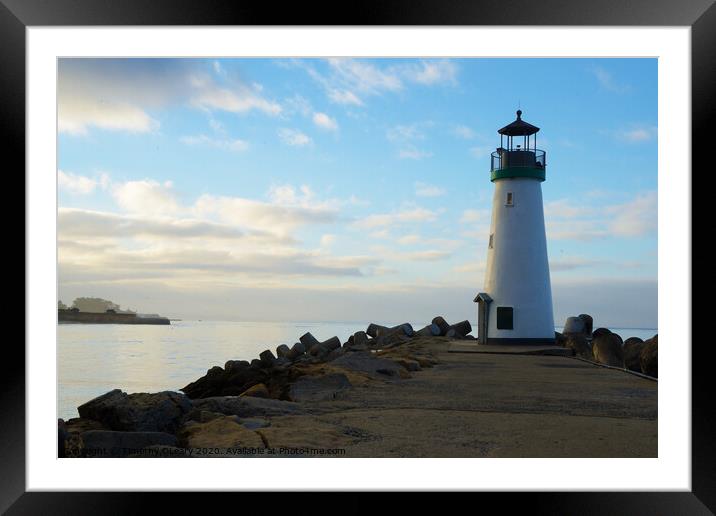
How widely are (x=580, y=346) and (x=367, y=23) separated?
14095mm

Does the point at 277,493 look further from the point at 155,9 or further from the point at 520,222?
the point at 520,222

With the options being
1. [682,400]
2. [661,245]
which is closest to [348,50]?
[661,245]

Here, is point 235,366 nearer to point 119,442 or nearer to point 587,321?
point 119,442

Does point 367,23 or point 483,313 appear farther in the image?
point 483,313

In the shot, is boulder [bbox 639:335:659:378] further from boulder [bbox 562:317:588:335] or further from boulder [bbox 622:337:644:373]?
boulder [bbox 562:317:588:335]

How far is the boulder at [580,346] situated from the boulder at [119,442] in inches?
484

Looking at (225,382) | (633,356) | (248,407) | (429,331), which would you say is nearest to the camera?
(248,407)

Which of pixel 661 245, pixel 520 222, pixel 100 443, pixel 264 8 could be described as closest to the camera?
pixel 264 8

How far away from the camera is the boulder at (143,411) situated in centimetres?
649

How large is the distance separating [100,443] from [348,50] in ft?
12.7

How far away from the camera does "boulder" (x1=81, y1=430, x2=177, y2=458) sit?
576 centimetres

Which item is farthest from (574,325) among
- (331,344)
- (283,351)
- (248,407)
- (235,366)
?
(248,407)

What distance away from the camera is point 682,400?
4227 millimetres

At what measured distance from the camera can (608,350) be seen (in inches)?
586
